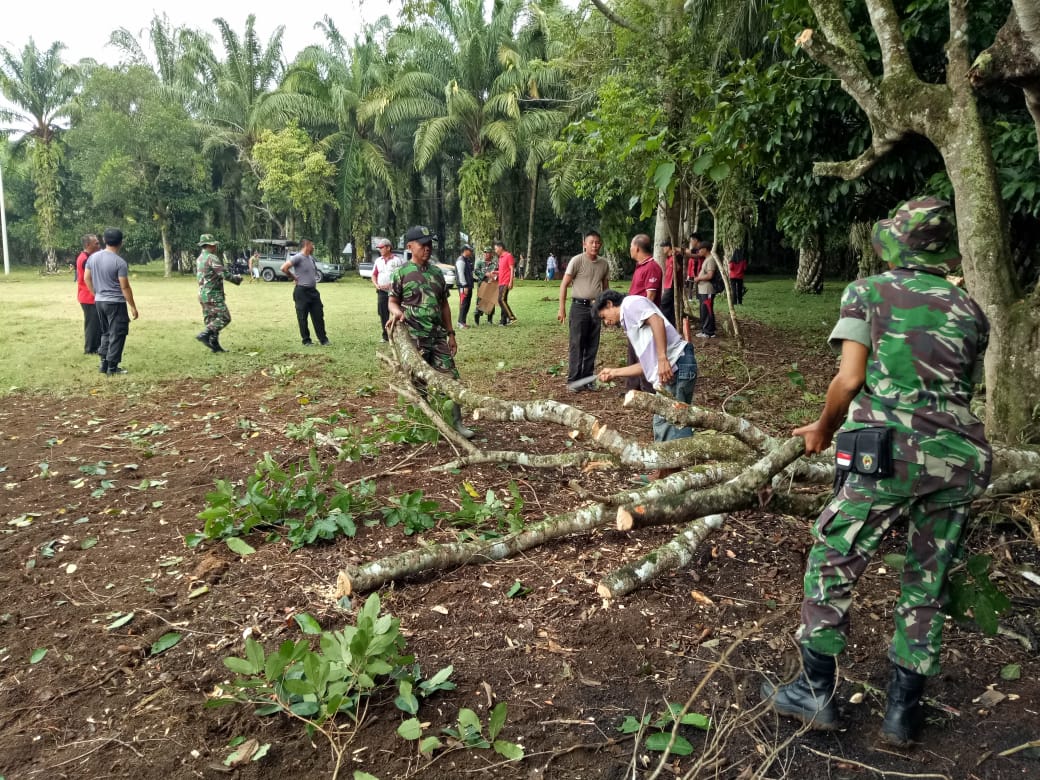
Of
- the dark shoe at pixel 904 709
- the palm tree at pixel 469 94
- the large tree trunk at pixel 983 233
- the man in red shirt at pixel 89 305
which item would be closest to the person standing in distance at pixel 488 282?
the man in red shirt at pixel 89 305

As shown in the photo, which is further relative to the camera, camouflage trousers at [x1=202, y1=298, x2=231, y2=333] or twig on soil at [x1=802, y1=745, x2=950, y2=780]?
camouflage trousers at [x1=202, y1=298, x2=231, y2=333]

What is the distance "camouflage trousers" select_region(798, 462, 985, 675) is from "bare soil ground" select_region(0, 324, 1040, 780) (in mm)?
286

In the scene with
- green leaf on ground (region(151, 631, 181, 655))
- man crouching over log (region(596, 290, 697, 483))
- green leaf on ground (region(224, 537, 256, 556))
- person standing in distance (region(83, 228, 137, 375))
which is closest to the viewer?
green leaf on ground (region(151, 631, 181, 655))

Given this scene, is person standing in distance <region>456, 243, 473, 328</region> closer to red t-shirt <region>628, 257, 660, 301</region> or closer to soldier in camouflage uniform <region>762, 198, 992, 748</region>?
red t-shirt <region>628, 257, 660, 301</region>

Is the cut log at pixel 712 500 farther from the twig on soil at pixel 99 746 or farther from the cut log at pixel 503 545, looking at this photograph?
the twig on soil at pixel 99 746

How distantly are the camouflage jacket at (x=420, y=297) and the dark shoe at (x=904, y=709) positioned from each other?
4.66 meters

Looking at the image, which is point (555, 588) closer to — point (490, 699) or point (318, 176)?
point (490, 699)

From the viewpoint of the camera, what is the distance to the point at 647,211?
9.91m

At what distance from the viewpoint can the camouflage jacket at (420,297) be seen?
6.53 metres

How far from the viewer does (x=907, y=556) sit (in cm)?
271

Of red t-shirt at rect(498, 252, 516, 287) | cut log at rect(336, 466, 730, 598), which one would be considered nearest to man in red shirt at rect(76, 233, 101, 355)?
red t-shirt at rect(498, 252, 516, 287)

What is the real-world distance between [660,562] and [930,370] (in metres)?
1.68

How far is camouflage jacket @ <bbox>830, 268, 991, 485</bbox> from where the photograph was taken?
2.54m

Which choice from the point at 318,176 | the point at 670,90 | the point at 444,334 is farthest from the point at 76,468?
the point at 318,176
